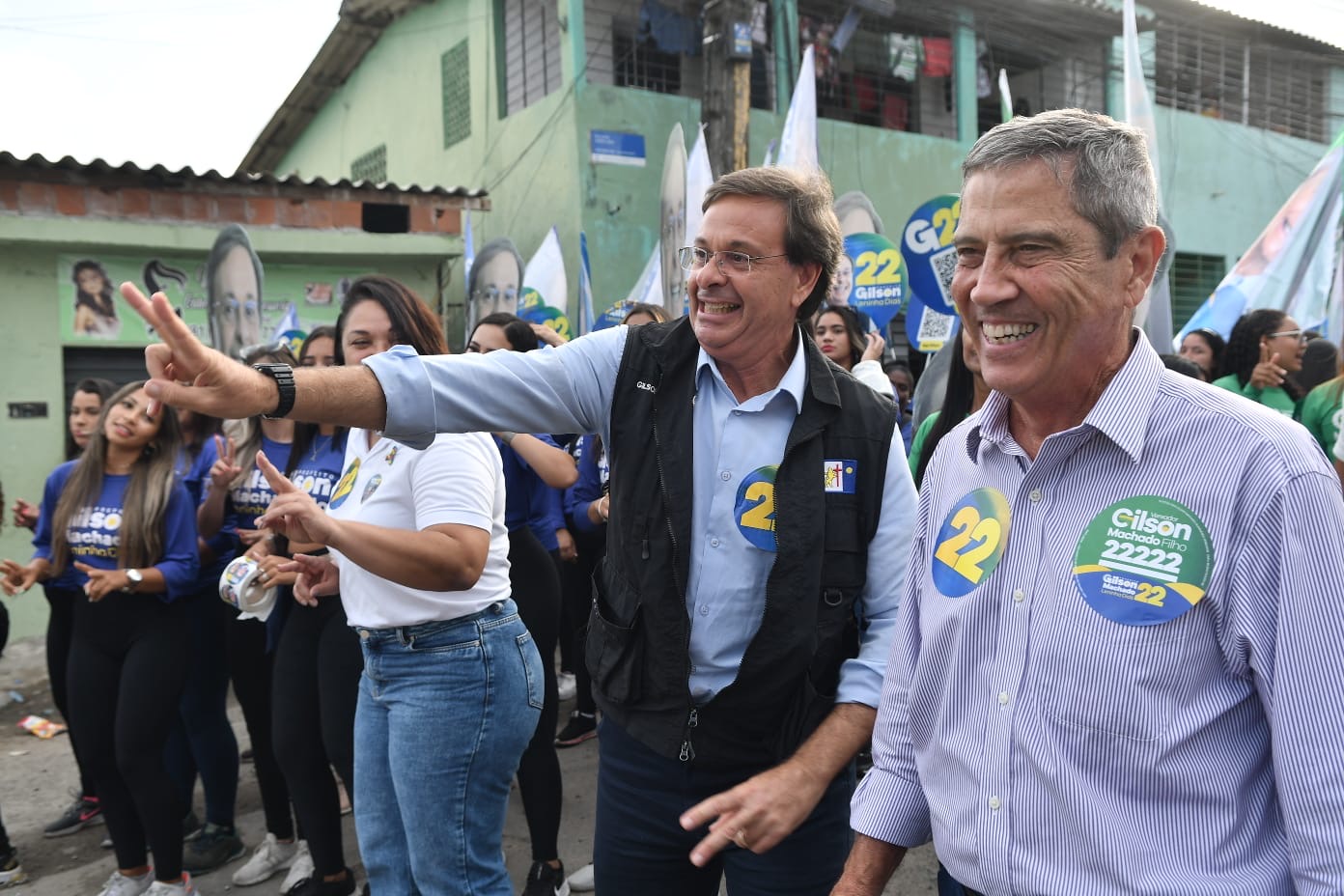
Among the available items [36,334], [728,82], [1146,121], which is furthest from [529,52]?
[1146,121]

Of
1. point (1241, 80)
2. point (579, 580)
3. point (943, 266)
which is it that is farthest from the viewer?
point (1241, 80)

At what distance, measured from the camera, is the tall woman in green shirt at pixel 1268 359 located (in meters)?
5.24

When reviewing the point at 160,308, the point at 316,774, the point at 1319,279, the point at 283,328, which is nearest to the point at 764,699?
the point at 160,308

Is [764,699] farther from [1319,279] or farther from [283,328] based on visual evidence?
[283,328]

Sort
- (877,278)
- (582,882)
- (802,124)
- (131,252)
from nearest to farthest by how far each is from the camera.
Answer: (582,882) → (877,278) → (802,124) → (131,252)

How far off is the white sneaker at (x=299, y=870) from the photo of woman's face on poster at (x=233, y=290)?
622 centimetres

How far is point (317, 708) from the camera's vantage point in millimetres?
3336

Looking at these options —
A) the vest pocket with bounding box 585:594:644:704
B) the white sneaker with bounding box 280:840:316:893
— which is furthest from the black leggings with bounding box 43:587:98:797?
the vest pocket with bounding box 585:594:644:704

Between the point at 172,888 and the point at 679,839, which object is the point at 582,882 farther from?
the point at 679,839

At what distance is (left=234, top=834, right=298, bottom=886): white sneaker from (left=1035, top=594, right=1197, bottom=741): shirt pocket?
3713 millimetres

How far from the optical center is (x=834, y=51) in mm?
11734

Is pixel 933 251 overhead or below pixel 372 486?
overhead

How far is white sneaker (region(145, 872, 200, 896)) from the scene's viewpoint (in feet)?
12.2

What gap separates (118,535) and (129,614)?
375mm
